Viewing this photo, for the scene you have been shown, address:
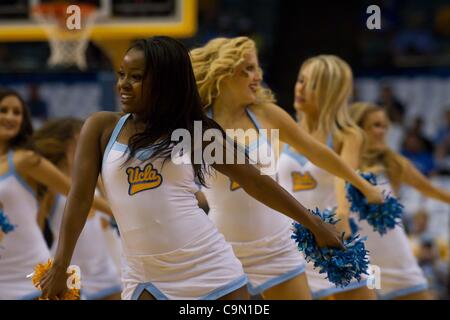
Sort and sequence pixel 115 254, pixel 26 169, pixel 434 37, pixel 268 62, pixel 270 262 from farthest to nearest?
pixel 434 37 → pixel 268 62 → pixel 115 254 → pixel 26 169 → pixel 270 262

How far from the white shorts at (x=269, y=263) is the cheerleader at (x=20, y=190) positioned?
0.91 metres

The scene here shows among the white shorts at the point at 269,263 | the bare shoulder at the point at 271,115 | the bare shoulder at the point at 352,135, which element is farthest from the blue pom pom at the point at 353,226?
the bare shoulder at the point at 271,115

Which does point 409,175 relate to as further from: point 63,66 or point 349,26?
point 63,66

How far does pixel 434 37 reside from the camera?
41.6 ft

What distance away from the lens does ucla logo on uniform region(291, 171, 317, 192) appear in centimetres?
443

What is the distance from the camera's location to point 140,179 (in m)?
2.87

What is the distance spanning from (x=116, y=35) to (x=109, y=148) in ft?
23.2

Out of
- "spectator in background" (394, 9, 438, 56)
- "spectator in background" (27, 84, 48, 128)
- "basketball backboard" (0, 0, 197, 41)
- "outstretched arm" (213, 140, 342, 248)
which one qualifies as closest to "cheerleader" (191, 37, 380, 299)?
"outstretched arm" (213, 140, 342, 248)

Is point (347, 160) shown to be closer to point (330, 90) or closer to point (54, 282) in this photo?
point (330, 90)

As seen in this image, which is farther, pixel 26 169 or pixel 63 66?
pixel 63 66

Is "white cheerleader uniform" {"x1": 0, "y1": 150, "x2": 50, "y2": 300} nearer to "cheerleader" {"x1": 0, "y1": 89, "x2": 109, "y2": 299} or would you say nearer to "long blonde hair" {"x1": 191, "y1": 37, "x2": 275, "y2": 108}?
"cheerleader" {"x1": 0, "y1": 89, "x2": 109, "y2": 299}

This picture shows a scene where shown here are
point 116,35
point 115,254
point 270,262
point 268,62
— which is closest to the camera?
point 270,262
